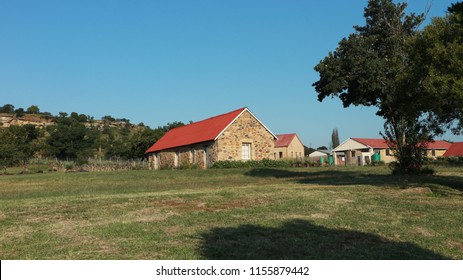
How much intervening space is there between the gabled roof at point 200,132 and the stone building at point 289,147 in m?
33.2

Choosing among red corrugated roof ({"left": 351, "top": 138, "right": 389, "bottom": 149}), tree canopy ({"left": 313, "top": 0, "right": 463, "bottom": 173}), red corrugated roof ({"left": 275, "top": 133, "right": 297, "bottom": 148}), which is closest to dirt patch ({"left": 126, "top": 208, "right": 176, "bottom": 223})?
tree canopy ({"left": 313, "top": 0, "right": 463, "bottom": 173})

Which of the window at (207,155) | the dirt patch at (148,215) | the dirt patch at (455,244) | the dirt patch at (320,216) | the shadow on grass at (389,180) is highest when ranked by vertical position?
the window at (207,155)

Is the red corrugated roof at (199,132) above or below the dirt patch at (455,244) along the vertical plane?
above

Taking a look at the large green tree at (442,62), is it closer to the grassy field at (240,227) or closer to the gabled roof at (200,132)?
the grassy field at (240,227)

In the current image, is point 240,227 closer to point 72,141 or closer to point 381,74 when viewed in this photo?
point 381,74

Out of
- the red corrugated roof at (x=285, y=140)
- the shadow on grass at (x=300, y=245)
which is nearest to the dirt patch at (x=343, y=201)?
the shadow on grass at (x=300, y=245)

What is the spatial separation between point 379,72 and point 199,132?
22695 mm

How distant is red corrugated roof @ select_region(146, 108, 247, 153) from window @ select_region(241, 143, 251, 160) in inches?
107

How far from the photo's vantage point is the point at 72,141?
72.1 m

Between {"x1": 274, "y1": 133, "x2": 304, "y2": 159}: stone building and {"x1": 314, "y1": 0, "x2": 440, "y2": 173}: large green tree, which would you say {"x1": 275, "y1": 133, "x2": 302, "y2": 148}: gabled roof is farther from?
{"x1": 314, "y1": 0, "x2": 440, "y2": 173}: large green tree

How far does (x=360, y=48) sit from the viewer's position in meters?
21.2

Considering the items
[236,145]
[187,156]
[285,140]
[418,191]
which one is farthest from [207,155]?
[285,140]

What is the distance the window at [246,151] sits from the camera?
36.3 m
